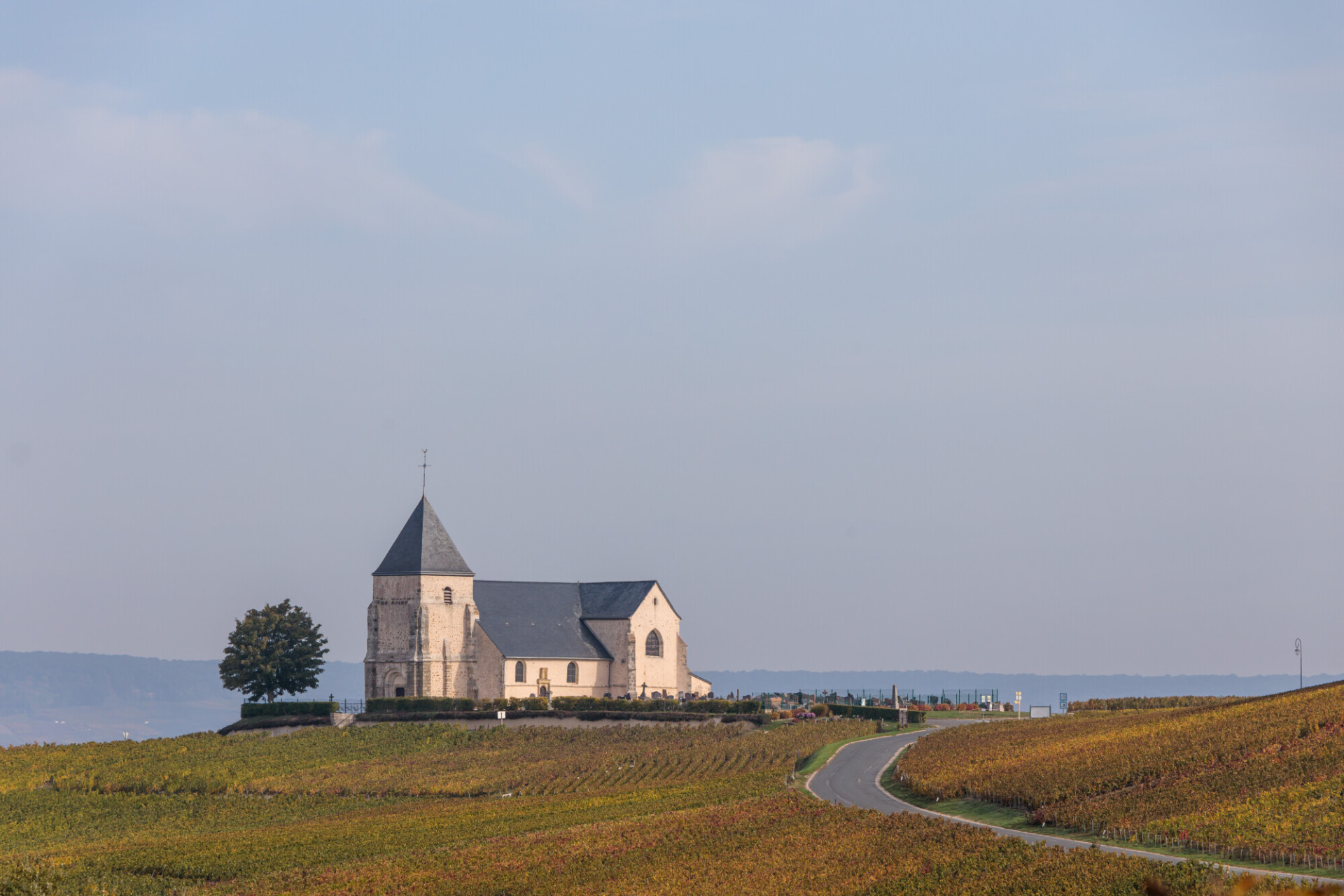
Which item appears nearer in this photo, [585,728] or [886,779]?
[886,779]

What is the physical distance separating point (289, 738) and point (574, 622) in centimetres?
2197

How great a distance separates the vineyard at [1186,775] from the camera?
3119 centimetres

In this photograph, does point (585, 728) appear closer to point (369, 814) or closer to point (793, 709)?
point (793, 709)

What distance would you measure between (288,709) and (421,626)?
9524 mm

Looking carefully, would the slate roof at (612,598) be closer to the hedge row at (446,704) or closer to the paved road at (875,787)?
the hedge row at (446,704)

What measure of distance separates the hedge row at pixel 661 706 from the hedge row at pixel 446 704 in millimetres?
1572

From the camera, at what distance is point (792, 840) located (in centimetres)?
3656

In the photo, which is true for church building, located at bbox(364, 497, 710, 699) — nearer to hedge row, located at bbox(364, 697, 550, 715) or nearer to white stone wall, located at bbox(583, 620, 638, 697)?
white stone wall, located at bbox(583, 620, 638, 697)

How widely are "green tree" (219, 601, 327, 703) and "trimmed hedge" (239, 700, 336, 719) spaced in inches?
63.7

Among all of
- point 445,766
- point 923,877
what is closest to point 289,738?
point 445,766

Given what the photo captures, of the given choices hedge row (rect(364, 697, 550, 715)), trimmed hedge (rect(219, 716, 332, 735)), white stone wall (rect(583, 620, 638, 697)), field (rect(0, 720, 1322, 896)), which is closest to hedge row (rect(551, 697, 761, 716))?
hedge row (rect(364, 697, 550, 715))

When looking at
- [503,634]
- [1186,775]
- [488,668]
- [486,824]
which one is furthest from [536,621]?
[1186,775]

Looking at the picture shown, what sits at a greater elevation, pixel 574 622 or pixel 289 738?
pixel 574 622

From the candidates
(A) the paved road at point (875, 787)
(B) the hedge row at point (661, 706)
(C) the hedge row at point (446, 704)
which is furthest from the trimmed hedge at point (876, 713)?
(C) the hedge row at point (446, 704)
